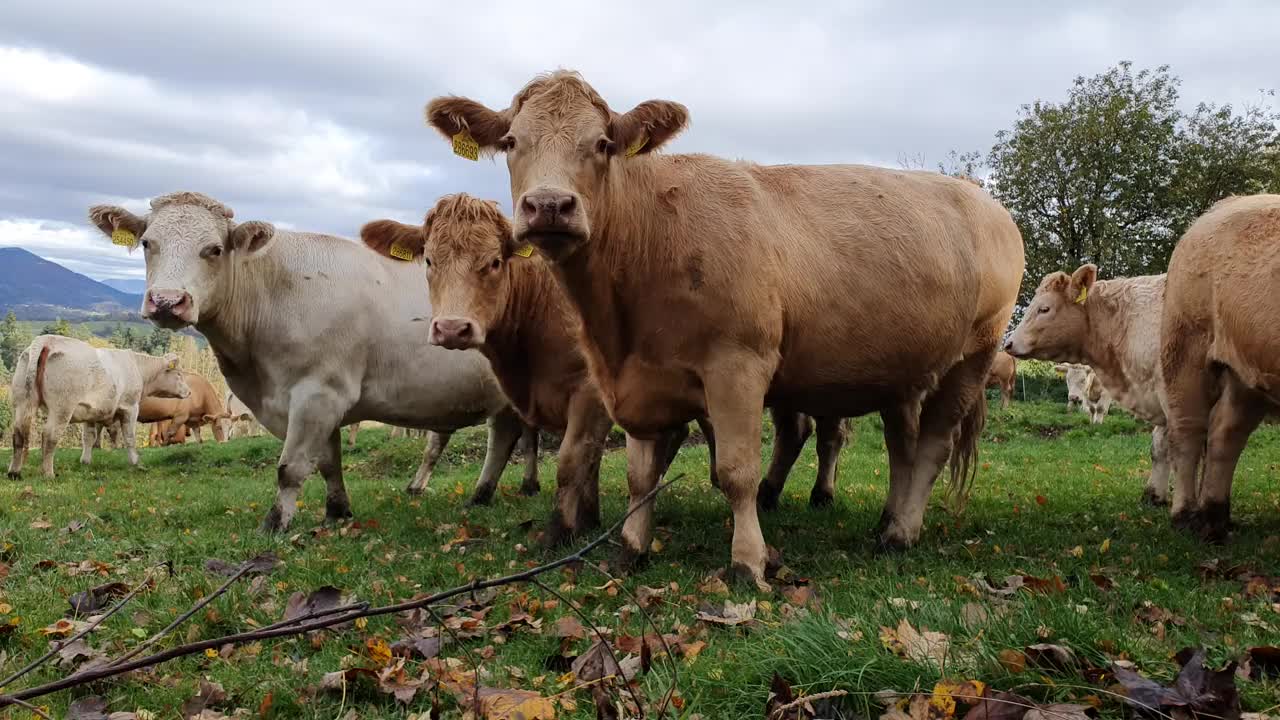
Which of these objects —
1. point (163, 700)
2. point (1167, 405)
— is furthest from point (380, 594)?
point (1167, 405)

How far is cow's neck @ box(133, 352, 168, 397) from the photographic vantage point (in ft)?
74.0

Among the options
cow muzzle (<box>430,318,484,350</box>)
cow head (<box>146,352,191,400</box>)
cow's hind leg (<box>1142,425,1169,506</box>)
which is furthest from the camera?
cow head (<box>146,352,191,400</box>)

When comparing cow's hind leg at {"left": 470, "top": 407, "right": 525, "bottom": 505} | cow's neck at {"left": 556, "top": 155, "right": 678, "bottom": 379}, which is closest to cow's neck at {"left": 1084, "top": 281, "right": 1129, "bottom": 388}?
cow's hind leg at {"left": 470, "top": 407, "right": 525, "bottom": 505}

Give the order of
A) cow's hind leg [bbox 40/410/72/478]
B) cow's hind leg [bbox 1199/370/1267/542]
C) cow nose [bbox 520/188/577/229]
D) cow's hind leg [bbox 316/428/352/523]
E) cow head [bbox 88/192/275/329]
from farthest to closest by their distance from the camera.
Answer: cow's hind leg [bbox 40/410/72/478] → cow's hind leg [bbox 316/428/352/523] → cow head [bbox 88/192/275/329] → cow's hind leg [bbox 1199/370/1267/542] → cow nose [bbox 520/188/577/229]

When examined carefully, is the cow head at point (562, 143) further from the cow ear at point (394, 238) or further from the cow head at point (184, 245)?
the cow head at point (184, 245)

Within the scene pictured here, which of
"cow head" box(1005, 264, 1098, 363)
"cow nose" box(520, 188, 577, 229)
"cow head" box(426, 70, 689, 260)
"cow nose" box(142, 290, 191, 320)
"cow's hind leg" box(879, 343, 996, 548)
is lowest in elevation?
"cow's hind leg" box(879, 343, 996, 548)

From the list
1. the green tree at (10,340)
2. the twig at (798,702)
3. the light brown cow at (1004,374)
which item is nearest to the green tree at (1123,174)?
the light brown cow at (1004,374)

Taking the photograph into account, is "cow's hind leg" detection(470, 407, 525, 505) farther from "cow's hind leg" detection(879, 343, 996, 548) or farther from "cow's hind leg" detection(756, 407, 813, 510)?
"cow's hind leg" detection(879, 343, 996, 548)

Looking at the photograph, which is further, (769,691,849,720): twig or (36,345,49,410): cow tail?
(36,345,49,410): cow tail

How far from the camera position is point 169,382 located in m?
23.8

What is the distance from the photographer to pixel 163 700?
3441 mm

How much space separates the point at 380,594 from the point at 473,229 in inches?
110

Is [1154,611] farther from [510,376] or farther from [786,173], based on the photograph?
[510,376]

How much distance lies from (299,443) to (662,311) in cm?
408
